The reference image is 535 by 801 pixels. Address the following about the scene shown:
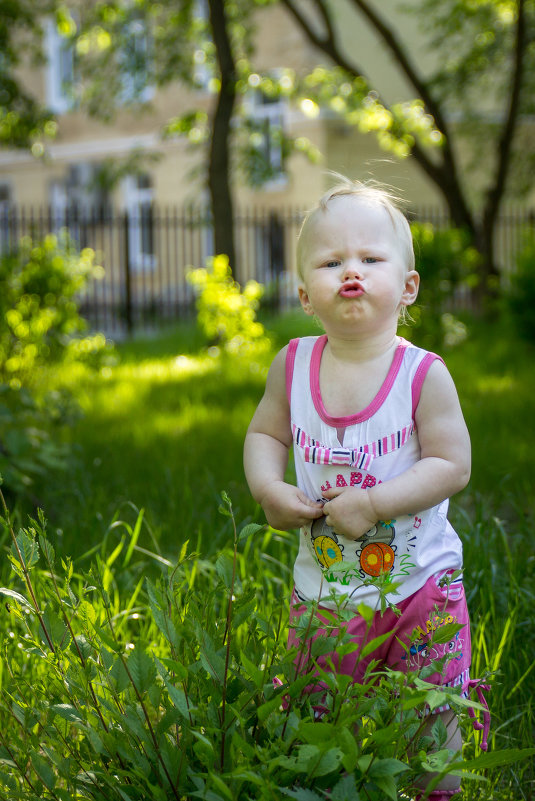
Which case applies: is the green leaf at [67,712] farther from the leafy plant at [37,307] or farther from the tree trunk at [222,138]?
the tree trunk at [222,138]

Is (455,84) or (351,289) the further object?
(455,84)

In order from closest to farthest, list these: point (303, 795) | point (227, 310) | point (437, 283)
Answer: point (303, 795) → point (227, 310) → point (437, 283)

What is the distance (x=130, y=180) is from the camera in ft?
85.3

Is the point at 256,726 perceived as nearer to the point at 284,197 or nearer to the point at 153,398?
the point at 153,398

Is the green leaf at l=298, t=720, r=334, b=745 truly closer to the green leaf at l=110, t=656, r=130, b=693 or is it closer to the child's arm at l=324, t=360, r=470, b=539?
the green leaf at l=110, t=656, r=130, b=693

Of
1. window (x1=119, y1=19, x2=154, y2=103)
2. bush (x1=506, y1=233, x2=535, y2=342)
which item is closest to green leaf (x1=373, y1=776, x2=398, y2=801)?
bush (x1=506, y1=233, x2=535, y2=342)

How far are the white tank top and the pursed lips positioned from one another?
16cm

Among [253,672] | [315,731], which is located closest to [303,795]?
[315,731]

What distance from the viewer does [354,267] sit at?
1778 millimetres

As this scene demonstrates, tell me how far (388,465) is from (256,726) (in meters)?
0.54

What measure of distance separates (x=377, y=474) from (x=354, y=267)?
0.39 meters

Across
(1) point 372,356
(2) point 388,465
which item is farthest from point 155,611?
(1) point 372,356

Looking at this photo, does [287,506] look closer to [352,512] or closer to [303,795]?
[352,512]

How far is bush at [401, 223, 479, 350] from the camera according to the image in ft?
30.8
